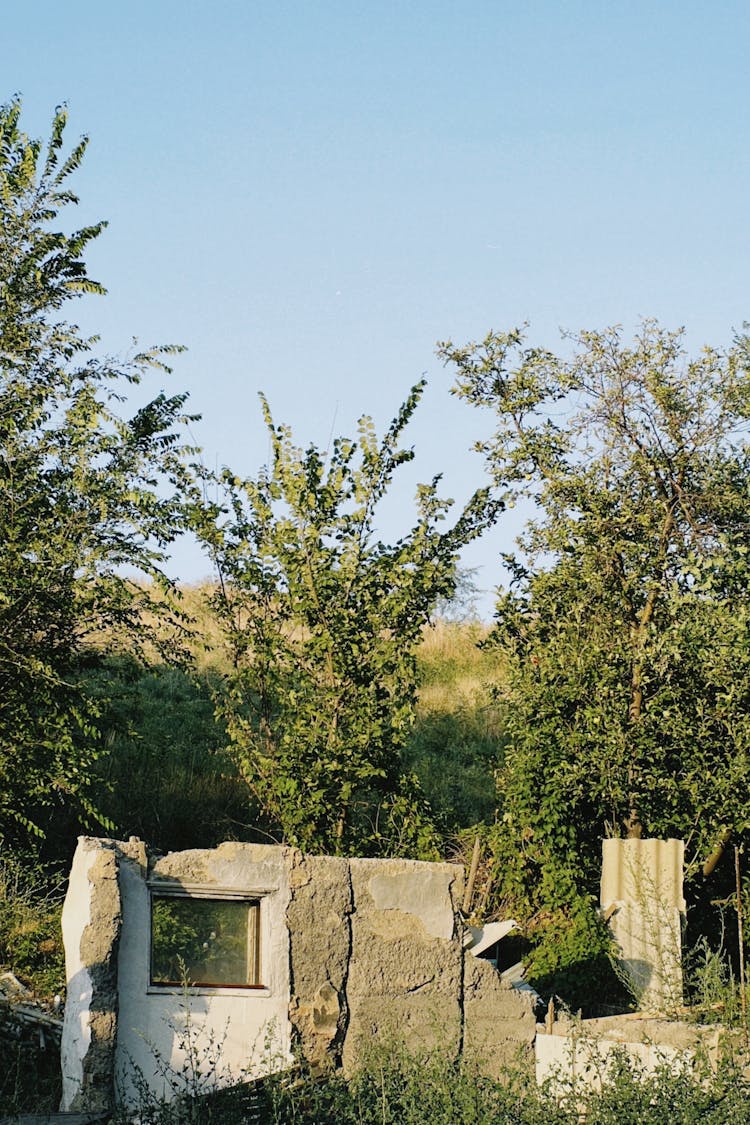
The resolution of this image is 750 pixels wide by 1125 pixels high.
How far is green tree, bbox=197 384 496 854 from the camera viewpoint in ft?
44.6

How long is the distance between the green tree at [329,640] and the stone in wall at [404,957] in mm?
2689

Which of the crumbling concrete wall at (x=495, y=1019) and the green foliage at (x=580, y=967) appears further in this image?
the green foliage at (x=580, y=967)

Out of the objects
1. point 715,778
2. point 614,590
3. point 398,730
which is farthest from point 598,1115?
point 614,590

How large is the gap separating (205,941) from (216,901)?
0.31 metres

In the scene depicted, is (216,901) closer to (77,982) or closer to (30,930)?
(77,982)

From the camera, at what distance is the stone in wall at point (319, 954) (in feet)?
32.6

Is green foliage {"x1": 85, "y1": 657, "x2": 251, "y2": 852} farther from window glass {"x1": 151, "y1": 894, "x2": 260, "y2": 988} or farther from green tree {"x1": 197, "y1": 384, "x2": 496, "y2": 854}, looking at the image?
window glass {"x1": 151, "y1": 894, "x2": 260, "y2": 988}

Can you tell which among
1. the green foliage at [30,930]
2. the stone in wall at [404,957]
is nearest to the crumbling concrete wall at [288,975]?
the stone in wall at [404,957]

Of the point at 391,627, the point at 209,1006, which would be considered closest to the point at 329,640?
the point at 391,627

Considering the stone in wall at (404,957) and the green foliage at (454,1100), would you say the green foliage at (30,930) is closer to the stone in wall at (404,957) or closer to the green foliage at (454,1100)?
the stone in wall at (404,957)

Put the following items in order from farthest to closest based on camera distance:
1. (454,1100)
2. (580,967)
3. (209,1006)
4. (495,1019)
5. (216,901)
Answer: (580,967)
(495,1019)
(216,901)
(209,1006)
(454,1100)

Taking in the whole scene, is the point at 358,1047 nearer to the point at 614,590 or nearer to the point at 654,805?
the point at 654,805

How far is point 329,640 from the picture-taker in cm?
1370

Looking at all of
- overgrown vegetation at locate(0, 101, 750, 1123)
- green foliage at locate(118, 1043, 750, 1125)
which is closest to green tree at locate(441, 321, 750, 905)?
overgrown vegetation at locate(0, 101, 750, 1123)
